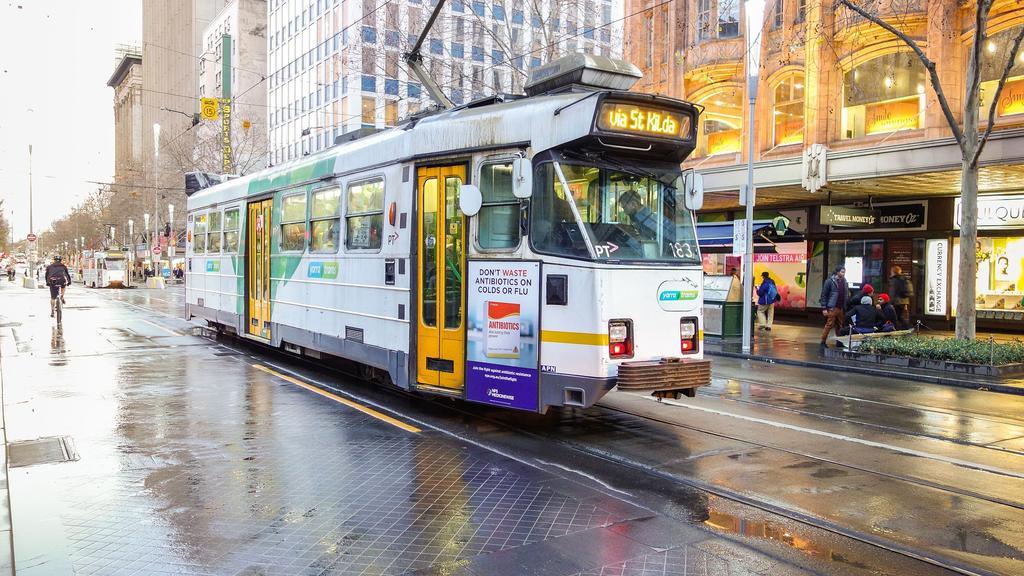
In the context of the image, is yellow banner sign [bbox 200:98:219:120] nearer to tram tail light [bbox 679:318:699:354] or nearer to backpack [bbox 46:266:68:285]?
backpack [bbox 46:266:68:285]

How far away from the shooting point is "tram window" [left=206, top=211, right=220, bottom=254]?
16906 mm

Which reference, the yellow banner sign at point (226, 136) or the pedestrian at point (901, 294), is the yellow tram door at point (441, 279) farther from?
the yellow banner sign at point (226, 136)

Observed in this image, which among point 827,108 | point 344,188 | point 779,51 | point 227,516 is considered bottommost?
point 227,516

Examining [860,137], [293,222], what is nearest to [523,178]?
[293,222]

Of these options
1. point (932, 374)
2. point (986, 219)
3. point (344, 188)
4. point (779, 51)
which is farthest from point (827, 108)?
point (344, 188)

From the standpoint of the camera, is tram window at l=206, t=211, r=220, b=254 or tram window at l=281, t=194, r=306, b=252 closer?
tram window at l=281, t=194, r=306, b=252

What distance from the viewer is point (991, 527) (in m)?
5.62

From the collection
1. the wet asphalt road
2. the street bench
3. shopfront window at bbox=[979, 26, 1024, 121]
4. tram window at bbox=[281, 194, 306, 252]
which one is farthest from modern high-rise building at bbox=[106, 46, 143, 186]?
the wet asphalt road

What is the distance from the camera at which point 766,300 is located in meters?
22.5

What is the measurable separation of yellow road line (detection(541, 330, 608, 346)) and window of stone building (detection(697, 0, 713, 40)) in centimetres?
2096

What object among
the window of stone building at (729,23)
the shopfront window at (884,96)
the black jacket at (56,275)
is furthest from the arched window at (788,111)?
the black jacket at (56,275)

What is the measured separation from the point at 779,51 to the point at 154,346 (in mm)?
19862

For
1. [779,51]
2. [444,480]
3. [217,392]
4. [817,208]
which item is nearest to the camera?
[444,480]

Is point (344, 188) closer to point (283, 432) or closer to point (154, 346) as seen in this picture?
point (283, 432)
